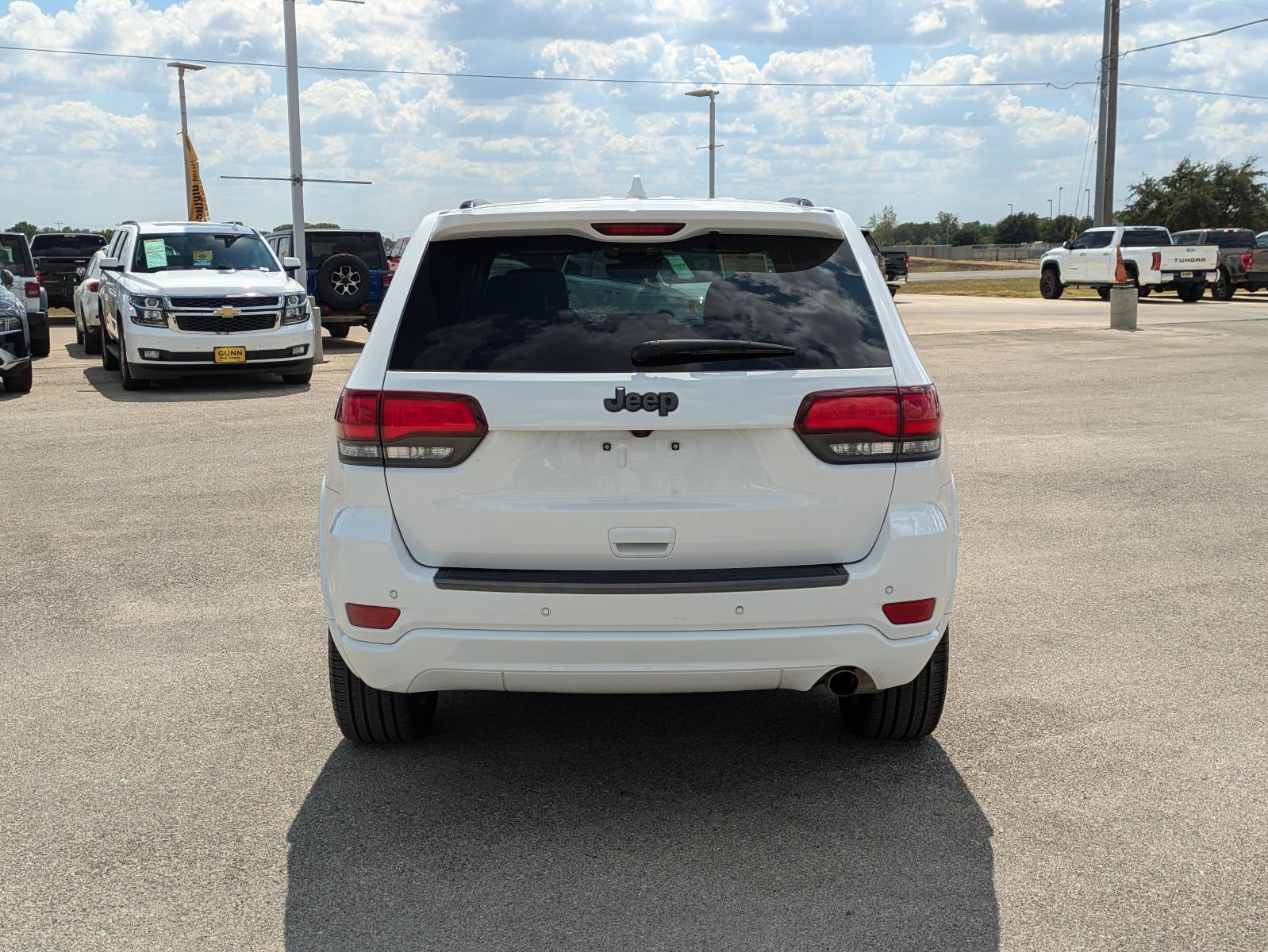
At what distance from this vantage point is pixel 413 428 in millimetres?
3758

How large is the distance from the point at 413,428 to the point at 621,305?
2.23ft

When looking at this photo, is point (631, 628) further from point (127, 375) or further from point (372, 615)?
point (127, 375)

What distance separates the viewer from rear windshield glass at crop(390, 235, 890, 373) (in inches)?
149

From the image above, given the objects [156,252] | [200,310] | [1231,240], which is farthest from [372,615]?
[1231,240]

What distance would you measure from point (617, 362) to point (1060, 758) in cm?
197

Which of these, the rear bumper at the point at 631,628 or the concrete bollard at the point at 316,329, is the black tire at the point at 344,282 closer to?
the concrete bollard at the point at 316,329

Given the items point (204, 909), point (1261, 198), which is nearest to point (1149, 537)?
point (204, 909)

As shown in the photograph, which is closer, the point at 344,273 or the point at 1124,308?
the point at 344,273

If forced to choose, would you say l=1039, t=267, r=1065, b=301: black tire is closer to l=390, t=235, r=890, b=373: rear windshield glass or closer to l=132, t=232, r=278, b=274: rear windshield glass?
l=132, t=232, r=278, b=274: rear windshield glass

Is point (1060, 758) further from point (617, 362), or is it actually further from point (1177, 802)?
point (617, 362)

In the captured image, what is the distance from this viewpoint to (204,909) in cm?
341

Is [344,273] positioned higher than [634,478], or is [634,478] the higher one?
[344,273]

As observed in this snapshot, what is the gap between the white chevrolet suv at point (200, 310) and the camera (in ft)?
49.8

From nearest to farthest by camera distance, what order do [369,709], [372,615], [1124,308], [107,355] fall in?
[372,615] → [369,709] → [107,355] → [1124,308]
